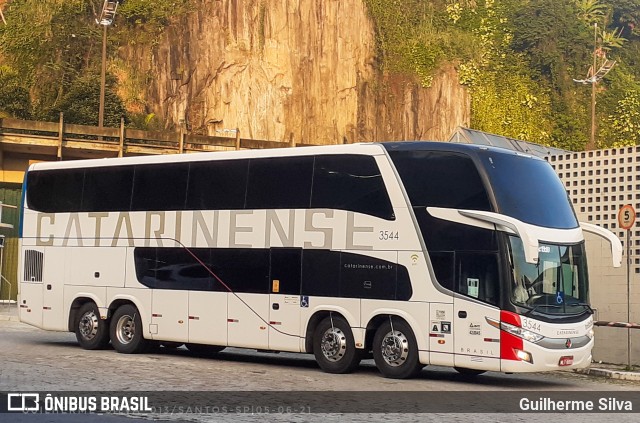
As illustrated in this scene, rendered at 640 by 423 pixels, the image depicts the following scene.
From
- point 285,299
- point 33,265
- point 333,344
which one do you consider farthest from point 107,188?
point 333,344

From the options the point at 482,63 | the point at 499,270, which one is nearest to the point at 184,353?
the point at 499,270

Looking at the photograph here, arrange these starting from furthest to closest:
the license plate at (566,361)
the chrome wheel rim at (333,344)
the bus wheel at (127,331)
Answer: the bus wheel at (127,331) < the chrome wheel rim at (333,344) < the license plate at (566,361)

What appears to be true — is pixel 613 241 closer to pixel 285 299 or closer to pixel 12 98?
pixel 285 299

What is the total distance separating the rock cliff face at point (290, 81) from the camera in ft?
225

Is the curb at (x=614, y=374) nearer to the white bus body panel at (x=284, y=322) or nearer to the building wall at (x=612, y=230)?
the building wall at (x=612, y=230)

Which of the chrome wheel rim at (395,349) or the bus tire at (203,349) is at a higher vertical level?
the chrome wheel rim at (395,349)

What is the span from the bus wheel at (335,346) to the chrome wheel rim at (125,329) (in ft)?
15.5

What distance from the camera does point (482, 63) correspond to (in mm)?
77625

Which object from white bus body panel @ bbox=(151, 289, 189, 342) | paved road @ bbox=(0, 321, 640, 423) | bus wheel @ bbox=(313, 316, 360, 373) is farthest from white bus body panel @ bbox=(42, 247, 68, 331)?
bus wheel @ bbox=(313, 316, 360, 373)

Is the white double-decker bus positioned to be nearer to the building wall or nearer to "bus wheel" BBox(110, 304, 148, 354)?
"bus wheel" BBox(110, 304, 148, 354)

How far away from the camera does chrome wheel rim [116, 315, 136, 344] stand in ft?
71.1

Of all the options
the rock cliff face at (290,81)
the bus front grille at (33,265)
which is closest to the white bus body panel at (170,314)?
the bus front grille at (33,265)

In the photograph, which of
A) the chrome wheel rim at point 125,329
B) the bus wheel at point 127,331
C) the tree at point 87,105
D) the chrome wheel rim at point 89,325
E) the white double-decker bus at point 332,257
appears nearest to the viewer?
the white double-decker bus at point 332,257

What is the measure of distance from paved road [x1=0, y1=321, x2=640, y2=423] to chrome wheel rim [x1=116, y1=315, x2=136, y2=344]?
486mm
